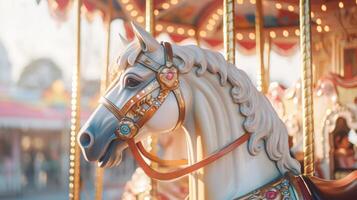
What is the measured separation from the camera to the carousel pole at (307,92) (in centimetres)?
218

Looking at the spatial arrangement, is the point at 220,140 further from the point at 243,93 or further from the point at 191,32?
the point at 191,32

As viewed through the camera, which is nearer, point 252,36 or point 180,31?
point 252,36

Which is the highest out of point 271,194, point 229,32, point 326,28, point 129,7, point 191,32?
point 129,7

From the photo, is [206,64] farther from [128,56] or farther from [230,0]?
[230,0]

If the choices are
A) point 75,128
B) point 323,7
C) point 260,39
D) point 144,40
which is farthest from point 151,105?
point 323,7

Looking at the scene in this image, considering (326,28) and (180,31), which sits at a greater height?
(180,31)

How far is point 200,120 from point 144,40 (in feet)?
1.15

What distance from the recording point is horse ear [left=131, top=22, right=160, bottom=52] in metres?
1.67

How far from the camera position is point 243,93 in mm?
1736

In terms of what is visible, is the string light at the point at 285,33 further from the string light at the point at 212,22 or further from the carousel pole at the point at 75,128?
the carousel pole at the point at 75,128

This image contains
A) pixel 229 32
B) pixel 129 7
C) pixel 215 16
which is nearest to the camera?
pixel 229 32

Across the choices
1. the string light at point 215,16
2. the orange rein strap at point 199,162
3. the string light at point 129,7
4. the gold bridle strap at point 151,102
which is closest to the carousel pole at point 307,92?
the orange rein strap at point 199,162

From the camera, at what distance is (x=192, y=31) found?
16.5 feet

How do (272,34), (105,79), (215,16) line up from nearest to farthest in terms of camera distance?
(105,79) → (215,16) → (272,34)
